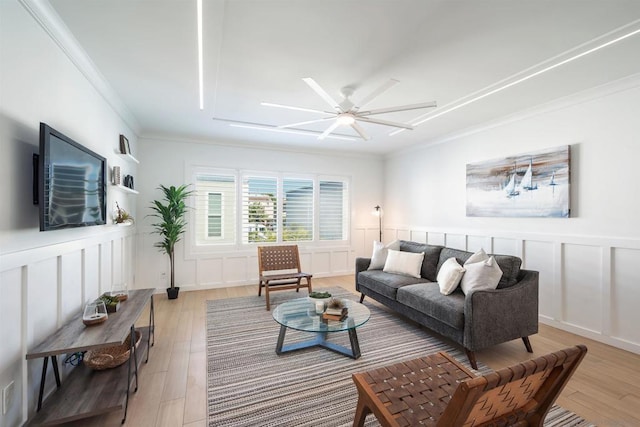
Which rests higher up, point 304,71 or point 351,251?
point 304,71

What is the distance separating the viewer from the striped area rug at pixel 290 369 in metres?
1.78

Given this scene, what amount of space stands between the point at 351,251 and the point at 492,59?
13.8 ft

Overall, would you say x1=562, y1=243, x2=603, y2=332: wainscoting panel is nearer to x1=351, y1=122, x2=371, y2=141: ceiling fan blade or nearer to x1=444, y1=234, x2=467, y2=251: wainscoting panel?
x1=444, y1=234, x2=467, y2=251: wainscoting panel

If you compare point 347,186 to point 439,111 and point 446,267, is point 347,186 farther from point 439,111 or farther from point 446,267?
point 446,267

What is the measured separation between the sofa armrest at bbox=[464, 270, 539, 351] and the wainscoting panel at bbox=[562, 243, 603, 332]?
2.84 ft

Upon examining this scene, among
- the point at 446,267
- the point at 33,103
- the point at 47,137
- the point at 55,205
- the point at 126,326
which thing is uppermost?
the point at 33,103

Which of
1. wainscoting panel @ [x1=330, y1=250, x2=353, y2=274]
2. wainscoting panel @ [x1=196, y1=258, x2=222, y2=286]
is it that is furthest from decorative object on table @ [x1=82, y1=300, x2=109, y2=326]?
wainscoting panel @ [x1=330, y1=250, x2=353, y2=274]

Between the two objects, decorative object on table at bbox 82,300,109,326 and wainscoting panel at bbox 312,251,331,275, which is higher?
decorative object on table at bbox 82,300,109,326

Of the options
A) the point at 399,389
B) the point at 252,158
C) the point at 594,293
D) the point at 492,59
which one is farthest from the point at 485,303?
the point at 252,158

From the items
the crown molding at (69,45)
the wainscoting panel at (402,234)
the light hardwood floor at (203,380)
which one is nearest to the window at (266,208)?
the wainscoting panel at (402,234)

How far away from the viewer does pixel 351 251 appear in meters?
5.84

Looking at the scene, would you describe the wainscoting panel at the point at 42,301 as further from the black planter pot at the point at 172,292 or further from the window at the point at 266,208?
the window at the point at 266,208

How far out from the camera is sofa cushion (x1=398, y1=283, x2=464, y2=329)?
7.96 feet

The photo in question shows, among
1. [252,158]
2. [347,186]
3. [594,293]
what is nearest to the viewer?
[594,293]
